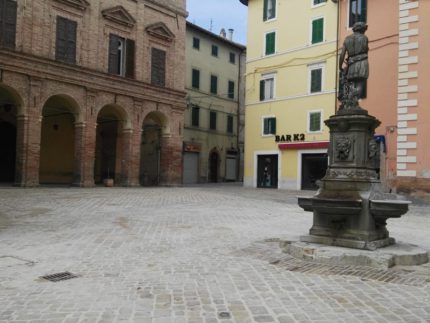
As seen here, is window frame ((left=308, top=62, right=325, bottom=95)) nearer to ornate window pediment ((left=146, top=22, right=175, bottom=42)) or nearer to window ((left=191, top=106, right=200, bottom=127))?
ornate window pediment ((left=146, top=22, right=175, bottom=42))

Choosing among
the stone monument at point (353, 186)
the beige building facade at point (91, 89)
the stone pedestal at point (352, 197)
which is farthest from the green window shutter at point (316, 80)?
the stone pedestal at point (352, 197)

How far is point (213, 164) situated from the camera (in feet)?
133

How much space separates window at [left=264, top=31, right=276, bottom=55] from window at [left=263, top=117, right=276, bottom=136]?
4.73 metres

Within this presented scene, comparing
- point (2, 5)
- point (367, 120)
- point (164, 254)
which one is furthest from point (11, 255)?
point (2, 5)

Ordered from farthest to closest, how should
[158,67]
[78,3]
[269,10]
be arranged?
[269,10] → [158,67] → [78,3]

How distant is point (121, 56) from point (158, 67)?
115 inches

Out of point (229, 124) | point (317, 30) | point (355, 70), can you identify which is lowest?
point (355, 70)

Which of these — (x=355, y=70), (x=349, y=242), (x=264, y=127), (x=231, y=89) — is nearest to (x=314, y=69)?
(x=264, y=127)

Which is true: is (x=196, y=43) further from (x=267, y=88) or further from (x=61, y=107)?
(x=61, y=107)

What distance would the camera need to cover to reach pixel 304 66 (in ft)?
96.9

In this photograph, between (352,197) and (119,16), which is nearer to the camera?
(352,197)

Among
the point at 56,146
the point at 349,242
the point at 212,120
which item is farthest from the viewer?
the point at 212,120

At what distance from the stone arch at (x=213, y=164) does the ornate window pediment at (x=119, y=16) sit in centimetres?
1504

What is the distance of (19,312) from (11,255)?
288 centimetres
